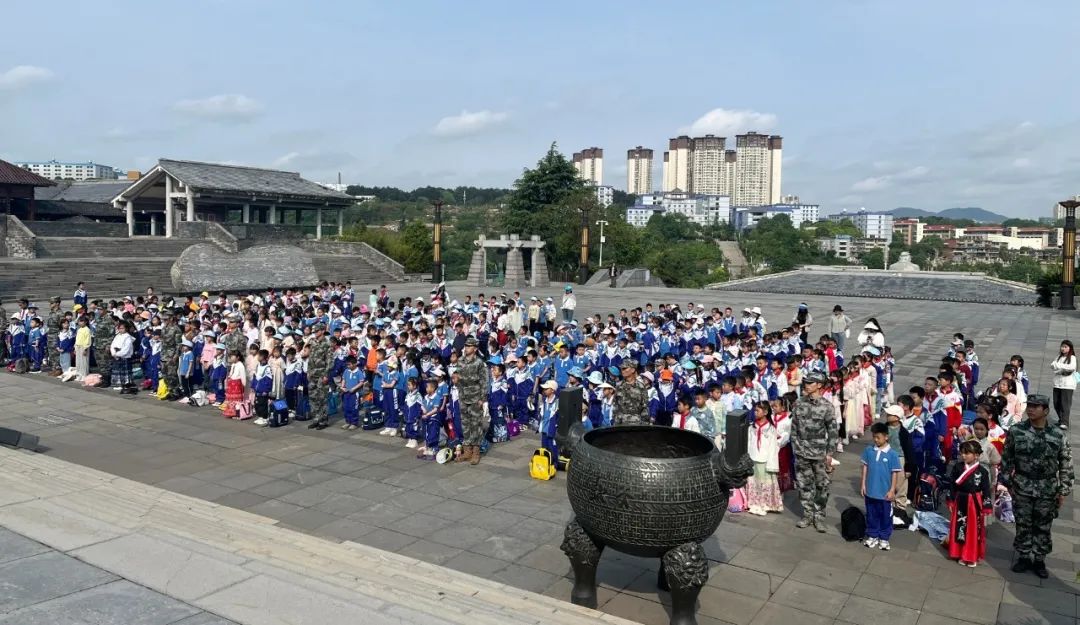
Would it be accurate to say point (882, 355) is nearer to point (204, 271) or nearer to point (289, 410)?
point (289, 410)

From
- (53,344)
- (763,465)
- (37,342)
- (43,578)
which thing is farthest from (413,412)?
(37,342)

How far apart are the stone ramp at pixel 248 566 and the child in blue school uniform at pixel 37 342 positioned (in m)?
10.2

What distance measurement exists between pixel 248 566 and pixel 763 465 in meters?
5.35

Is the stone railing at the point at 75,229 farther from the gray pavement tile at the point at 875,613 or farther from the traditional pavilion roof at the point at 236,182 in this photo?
the gray pavement tile at the point at 875,613

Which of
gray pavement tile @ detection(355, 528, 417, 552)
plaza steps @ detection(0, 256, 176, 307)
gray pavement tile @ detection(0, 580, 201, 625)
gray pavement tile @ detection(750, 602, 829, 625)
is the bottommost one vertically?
gray pavement tile @ detection(355, 528, 417, 552)

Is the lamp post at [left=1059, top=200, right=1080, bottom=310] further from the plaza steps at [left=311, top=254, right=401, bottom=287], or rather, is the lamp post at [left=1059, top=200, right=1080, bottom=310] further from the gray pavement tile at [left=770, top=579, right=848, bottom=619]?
the plaza steps at [left=311, top=254, right=401, bottom=287]

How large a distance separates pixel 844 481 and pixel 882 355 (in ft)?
13.6

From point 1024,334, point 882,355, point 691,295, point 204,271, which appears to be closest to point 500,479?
point 882,355

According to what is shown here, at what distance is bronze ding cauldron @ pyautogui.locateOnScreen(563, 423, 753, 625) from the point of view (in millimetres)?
5527

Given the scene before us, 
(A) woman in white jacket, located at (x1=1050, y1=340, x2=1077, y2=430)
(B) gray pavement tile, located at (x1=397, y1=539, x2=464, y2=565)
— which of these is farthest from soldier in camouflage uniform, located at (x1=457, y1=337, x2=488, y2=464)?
(A) woman in white jacket, located at (x1=1050, y1=340, x2=1077, y2=430)

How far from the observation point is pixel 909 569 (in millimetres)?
7188

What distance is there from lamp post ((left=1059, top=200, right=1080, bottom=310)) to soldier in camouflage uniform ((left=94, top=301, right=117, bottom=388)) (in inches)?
1191

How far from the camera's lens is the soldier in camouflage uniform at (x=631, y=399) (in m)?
9.47

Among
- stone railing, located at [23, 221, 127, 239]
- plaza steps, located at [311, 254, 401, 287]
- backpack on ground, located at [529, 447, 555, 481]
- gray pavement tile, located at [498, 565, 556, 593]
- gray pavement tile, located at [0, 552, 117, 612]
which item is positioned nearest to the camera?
gray pavement tile, located at [0, 552, 117, 612]
